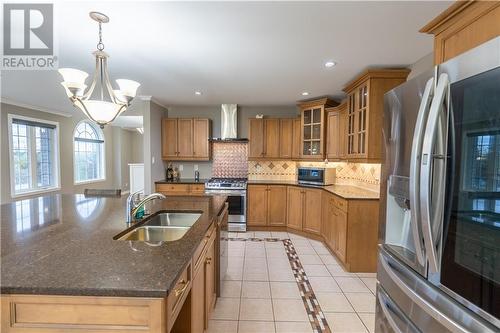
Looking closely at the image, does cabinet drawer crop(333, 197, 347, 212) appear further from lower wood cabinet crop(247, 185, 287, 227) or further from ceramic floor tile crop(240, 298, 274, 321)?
ceramic floor tile crop(240, 298, 274, 321)

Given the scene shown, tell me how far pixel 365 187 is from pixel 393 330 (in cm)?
281

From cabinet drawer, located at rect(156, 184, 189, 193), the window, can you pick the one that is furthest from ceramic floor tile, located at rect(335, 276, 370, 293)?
the window

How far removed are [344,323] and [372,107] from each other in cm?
232

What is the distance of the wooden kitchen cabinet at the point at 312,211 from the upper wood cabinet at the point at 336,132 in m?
0.69

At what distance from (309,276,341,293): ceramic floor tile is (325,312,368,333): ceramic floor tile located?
0.39 meters

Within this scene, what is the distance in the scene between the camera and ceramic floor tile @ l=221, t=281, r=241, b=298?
253cm

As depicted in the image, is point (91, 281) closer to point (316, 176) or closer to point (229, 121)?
point (316, 176)

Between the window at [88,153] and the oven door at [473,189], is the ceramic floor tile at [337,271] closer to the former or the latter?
the oven door at [473,189]

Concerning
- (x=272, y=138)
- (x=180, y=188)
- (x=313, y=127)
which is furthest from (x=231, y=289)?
(x=313, y=127)

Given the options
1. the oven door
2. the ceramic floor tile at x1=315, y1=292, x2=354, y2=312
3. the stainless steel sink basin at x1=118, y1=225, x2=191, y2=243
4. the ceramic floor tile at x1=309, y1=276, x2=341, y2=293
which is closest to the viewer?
the oven door

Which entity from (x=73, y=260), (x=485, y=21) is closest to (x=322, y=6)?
(x=485, y=21)

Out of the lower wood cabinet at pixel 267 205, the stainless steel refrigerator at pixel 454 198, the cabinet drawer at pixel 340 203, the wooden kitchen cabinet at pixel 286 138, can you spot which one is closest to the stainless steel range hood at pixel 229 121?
the wooden kitchen cabinet at pixel 286 138

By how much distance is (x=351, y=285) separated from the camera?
2752mm

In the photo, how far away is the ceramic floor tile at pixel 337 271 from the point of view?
2996 millimetres
